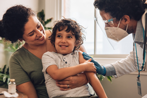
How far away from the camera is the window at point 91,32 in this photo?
94.9 inches

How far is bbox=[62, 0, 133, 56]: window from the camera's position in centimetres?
241

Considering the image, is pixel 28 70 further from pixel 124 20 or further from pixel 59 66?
pixel 124 20

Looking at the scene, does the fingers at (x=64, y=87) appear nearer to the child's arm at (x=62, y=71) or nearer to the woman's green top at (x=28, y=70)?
the child's arm at (x=62, y=71)

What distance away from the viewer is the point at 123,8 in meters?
1.23

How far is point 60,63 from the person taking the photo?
4.19ft

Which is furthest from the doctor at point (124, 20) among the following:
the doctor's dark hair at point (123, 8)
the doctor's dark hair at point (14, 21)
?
the doctor's dark hair at point (14, 21)

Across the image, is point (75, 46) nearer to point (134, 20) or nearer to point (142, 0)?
point (134, 20)

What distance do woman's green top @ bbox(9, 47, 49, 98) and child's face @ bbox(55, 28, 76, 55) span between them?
25 cm

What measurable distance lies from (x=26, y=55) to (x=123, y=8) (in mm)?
914

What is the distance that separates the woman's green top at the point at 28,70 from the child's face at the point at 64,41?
25 cm

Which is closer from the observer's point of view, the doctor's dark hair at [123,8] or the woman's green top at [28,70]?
the doctor's dark hair at [123,8]

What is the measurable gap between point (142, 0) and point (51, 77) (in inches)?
37.0

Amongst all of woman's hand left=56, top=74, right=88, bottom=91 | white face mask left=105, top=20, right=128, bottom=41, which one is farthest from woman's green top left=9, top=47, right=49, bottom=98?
white face mask left=105, top=20, right=128, bottom=41

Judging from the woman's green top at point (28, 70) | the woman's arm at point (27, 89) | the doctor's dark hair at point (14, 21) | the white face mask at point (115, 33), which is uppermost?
the doctor's dark hair at point (14, 21)
